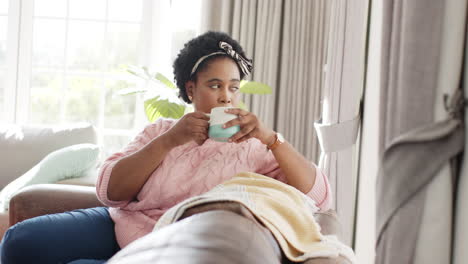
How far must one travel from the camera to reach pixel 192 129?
5.08ft

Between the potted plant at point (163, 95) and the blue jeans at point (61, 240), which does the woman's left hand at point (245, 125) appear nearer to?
the blue jeans at point (61, 240)

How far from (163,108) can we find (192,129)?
139 cm

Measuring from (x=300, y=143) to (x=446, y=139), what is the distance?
2.70 meters

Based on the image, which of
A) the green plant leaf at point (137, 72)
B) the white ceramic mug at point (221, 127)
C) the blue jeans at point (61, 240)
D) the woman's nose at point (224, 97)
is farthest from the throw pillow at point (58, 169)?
the white ceramic mug at point (221, 127)

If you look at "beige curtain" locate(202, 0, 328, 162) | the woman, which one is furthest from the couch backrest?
the woman

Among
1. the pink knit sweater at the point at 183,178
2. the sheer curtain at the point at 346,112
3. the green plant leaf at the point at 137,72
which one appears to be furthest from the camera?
the green plant leaf at the point at 137,72

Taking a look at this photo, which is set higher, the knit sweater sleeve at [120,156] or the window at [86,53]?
the window at [86,53]

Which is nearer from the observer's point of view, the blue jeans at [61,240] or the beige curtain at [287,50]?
the blue jeans at [61,240]

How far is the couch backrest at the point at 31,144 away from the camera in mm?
3229

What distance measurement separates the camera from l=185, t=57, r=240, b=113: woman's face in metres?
1.78

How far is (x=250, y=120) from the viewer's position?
1509mm

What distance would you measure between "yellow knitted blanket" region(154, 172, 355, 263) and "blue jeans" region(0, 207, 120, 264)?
2.00 feet

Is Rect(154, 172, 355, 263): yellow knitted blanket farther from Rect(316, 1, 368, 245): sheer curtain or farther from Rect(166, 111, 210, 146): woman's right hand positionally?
Rect(316, 1, 368, 245): sheer curtain

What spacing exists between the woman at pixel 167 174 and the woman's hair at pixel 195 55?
0.02 m
